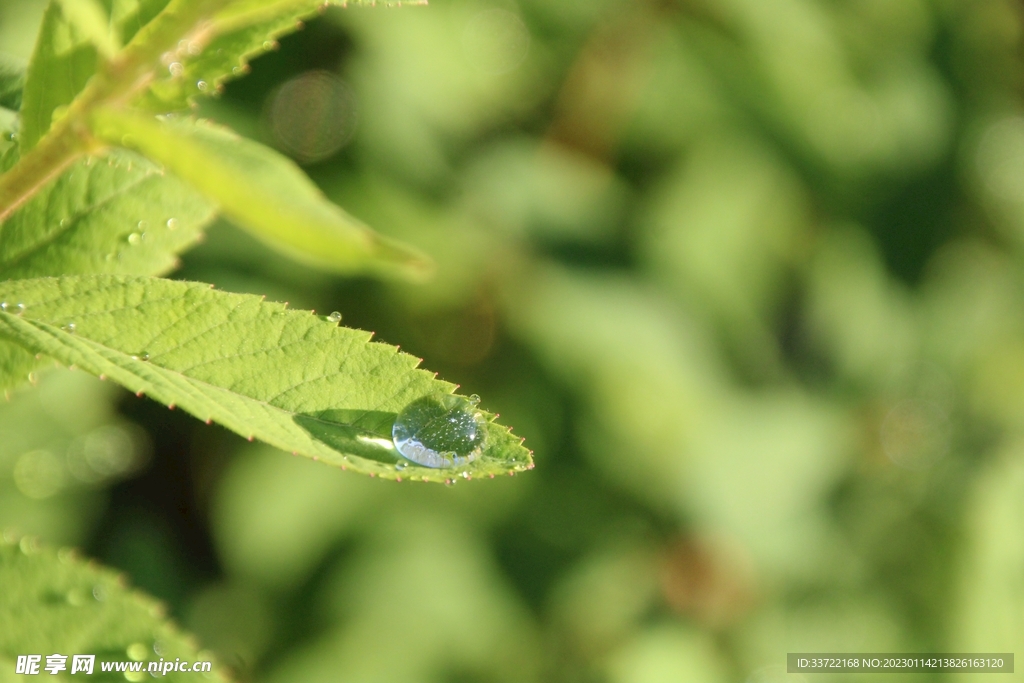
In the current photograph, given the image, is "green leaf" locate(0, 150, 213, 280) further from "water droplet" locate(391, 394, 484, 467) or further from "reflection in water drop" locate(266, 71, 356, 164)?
"reflection in water drop" locate(266, 71, 356, 164)

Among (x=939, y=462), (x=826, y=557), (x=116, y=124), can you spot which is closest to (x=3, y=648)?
(x=116, y=124)

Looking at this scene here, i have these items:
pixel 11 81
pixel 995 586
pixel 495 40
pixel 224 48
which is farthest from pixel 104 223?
pixel 995 586

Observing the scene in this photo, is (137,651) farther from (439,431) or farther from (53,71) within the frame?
(53,71)

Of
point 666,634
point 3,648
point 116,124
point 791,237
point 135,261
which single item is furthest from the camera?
point 791,237

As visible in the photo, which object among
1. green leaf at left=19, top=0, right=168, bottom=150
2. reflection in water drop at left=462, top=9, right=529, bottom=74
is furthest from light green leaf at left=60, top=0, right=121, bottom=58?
reflection in water drop at left=462, top=9, right=529, bottom=74

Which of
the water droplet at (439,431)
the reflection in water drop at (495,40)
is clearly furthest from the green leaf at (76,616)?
the reflection in water drop at (495,40)

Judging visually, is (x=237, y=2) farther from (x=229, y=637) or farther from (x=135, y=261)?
(x=229, y=637)
